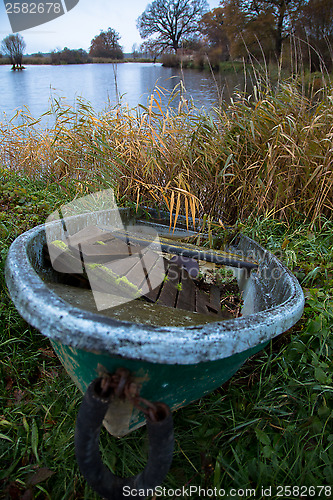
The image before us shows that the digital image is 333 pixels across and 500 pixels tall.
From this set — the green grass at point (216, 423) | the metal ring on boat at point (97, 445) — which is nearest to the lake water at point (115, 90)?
the green grass at point (216, 423)

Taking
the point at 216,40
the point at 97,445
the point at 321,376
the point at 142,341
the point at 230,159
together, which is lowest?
the point at 321,376

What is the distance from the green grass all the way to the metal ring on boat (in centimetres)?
40

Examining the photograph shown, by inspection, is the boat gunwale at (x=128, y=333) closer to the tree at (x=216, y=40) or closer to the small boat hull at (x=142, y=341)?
the small boat hull at (x=142, y=341)

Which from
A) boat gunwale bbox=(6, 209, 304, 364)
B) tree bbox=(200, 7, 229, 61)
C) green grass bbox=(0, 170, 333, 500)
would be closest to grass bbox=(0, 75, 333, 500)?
green grass bbox=(0, 170, 333, 500)

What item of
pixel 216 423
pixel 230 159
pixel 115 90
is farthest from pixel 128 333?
pixel 115 90

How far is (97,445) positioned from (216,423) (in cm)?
83

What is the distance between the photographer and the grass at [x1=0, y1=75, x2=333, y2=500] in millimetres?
1327

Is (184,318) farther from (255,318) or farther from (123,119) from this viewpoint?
(123,119)

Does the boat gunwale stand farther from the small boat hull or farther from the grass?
the grass

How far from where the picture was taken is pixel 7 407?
1604mm

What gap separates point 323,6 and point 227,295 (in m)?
17.1

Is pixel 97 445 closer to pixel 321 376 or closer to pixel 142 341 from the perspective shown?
pixel 142 341

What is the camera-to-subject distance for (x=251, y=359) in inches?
72.8

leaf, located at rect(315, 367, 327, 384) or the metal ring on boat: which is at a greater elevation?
the metal ring on boat
